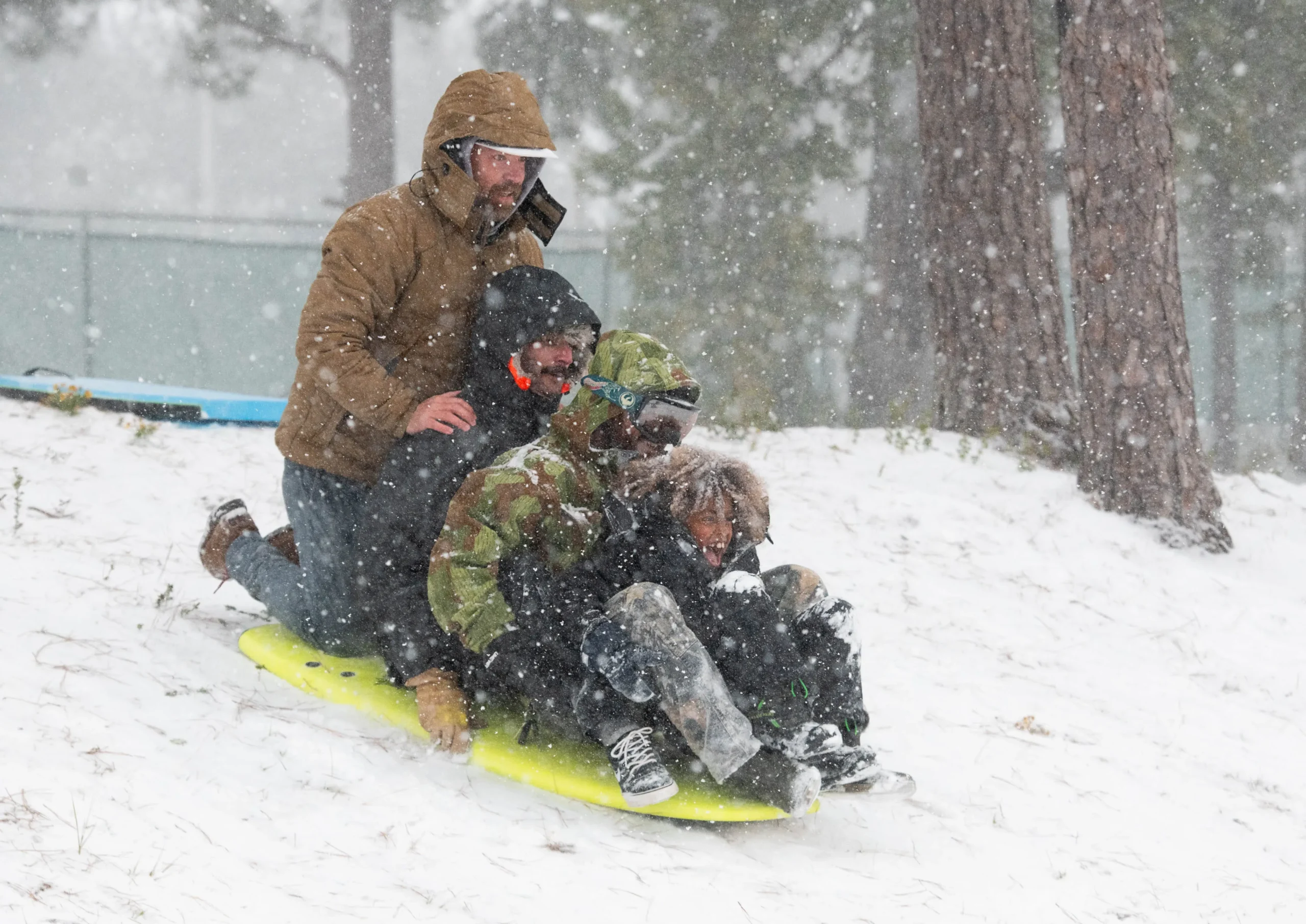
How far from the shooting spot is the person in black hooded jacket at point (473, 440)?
3.64 m

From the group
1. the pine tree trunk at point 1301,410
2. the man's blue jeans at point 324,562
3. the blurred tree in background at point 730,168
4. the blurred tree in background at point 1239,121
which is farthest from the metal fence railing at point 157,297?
the man's blue jeans at point 324,562

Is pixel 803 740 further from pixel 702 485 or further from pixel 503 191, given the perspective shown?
pixel 503 191

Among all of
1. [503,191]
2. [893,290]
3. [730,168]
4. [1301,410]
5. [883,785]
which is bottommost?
[1301,410]

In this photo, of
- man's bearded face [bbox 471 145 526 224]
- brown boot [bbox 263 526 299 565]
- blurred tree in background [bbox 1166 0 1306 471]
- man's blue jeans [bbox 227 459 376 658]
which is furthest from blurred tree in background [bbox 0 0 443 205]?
man's bearded face [bbox 471 145 526 224]

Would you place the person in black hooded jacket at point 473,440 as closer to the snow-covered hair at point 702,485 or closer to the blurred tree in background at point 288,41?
the snow-covered hair at point 702,485

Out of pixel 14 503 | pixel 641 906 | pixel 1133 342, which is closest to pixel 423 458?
pixel 641 906

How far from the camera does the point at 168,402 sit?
25.5 ft

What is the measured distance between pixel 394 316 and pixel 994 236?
4.69 meters

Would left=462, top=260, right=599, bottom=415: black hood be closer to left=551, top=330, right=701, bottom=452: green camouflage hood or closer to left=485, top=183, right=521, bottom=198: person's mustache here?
left=551, top=330, right=701, bottom=452: green camouflage hood

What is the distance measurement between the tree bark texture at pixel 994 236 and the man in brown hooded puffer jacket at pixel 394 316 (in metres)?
3.92

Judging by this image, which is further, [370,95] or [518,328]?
[370,95]

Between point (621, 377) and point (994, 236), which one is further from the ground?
point (994, 236)

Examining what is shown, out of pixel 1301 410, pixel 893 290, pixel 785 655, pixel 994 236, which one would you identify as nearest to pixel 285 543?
pixel 785 655

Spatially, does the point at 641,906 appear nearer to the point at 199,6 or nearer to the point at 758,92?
the point at 758,92
